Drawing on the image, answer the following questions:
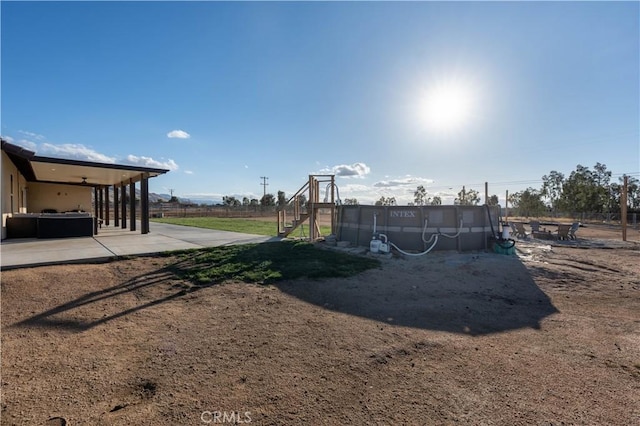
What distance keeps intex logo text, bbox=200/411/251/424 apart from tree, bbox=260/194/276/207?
68332mm

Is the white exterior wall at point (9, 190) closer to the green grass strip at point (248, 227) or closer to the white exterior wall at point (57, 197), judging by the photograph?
the white exterior wall at point (57, 197)

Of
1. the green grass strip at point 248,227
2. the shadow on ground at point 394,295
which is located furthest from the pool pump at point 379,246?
the green grass strip at point 248,227

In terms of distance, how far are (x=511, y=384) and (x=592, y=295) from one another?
4201 millimetres

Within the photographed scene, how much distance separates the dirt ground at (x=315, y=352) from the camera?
2307 mm

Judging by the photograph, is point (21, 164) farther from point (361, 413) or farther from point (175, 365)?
point (361, 413)

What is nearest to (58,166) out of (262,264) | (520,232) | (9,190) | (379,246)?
(9,190)

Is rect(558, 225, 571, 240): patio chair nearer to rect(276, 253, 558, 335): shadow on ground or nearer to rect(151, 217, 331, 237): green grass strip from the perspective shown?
rect(276, 253, 558, 335): shadow on ground

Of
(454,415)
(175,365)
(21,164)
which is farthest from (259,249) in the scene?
(21,164)

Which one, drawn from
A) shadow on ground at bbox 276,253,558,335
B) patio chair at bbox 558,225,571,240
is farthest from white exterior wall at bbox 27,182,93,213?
patio chair at bbox 558,225,571,240

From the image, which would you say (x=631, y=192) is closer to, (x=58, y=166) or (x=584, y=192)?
(x=584, y=192)

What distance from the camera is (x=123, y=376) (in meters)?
2.74

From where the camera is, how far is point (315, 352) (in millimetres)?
3230

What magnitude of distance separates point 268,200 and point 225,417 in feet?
235

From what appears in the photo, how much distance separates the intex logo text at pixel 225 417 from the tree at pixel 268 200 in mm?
68332
